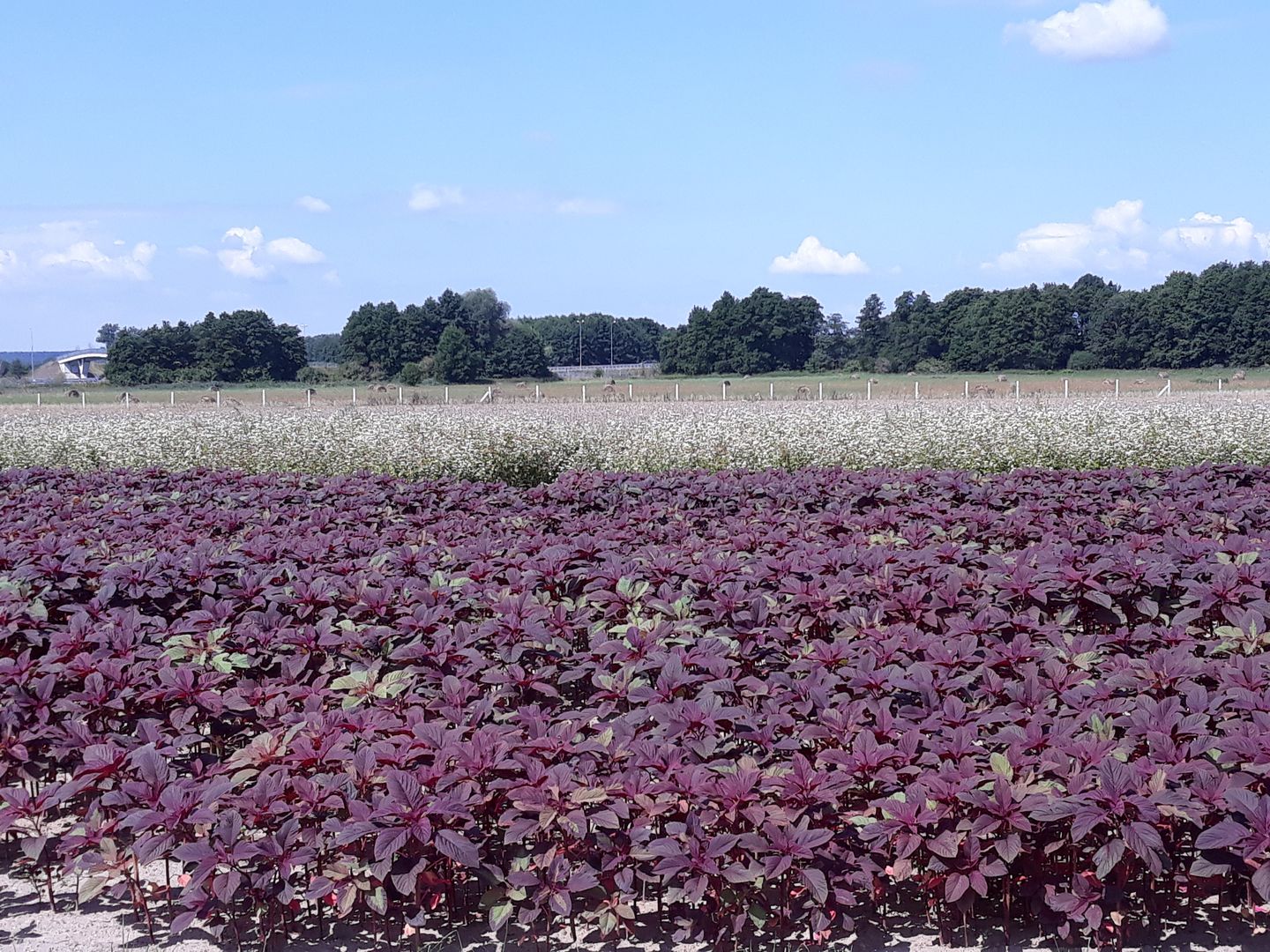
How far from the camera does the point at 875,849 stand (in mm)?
2664

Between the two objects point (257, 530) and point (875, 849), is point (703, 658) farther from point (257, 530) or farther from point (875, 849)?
point (257, 530)

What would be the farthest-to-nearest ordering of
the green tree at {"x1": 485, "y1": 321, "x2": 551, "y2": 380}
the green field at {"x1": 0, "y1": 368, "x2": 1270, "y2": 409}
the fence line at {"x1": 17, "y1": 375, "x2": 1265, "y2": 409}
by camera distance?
the green tree at {"x1": 485, "y1": 321, "x2": 551, "y2": 380}, the green field at {"x1": 0, "y1": 368, "x2": 1270, "y2": 409}, the fence line at {"x1": 17, "y1": 375, "x2": 1265, "y2": 409}

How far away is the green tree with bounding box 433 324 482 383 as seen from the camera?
7262 cm

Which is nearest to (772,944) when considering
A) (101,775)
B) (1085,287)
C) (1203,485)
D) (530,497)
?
(101,775)

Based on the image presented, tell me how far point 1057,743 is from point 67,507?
5.76 m

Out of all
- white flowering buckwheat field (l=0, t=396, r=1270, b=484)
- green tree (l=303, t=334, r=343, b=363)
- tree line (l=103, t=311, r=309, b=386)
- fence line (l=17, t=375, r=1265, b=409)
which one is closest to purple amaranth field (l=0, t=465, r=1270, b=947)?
white flowering buckwheat field (l=0, t=396, r=1270, b=484)

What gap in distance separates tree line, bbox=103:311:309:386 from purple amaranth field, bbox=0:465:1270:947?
2683 inches

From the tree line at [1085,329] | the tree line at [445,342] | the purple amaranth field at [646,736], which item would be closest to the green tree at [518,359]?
the tree line at [445,342]

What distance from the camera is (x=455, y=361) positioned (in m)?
73.4

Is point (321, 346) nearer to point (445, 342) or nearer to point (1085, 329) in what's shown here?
point (445, 342)

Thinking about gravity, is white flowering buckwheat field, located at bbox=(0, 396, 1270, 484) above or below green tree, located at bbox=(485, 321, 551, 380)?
below

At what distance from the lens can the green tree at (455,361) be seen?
238ft

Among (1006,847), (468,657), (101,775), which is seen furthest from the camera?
(468,657)

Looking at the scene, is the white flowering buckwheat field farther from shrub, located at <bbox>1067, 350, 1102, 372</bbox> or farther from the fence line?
shrub, located at <bbox>1067, 350, 1102, 372</bbox>
